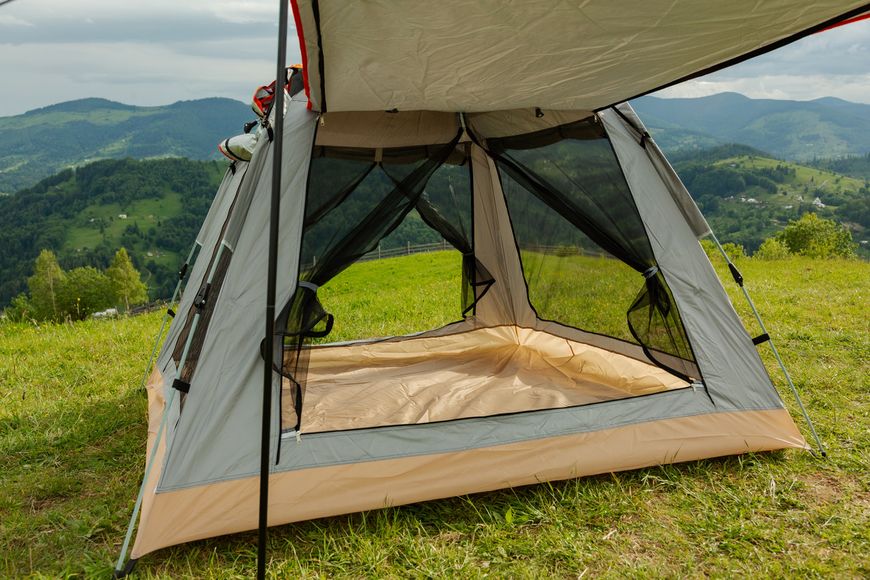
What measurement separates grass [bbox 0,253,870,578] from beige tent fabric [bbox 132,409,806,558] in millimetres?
70

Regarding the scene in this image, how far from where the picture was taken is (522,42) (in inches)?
81.3

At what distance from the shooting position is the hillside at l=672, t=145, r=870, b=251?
7225 cm

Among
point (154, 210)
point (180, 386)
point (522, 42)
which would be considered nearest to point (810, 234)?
point (522, 42)

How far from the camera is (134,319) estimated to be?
6703mm

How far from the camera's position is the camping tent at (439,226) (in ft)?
6.86

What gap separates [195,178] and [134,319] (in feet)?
255

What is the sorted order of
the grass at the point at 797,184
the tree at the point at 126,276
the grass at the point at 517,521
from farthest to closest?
the grass at the point at 797,184, the tree at the point at 126,276, the grass at the point at 517,521

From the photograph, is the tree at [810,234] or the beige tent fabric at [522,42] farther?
the tree at [810,234]

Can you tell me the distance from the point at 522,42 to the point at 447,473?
5.58ft

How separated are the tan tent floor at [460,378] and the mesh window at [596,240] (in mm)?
236

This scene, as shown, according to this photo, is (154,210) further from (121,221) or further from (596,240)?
(596,240)

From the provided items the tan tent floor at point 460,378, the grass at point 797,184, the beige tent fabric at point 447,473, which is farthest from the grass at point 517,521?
the grass at point 797,184

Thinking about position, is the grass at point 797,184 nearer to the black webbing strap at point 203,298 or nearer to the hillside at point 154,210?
the hillside at point 154,210

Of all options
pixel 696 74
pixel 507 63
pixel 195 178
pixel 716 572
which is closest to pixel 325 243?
pixel 507 63
